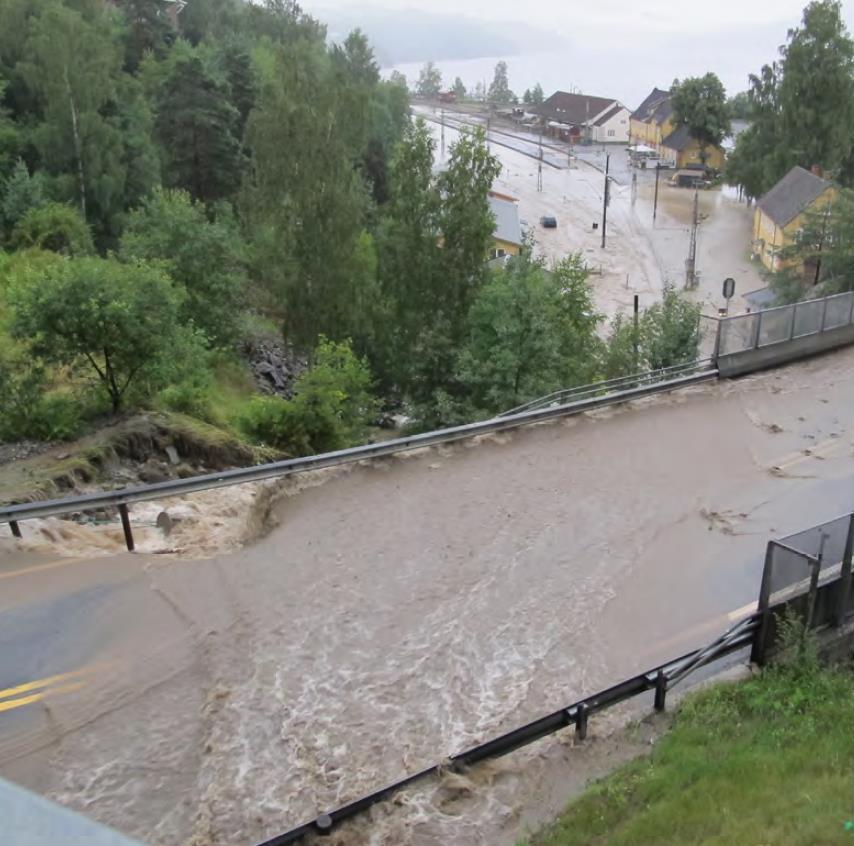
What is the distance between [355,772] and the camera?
309 inches

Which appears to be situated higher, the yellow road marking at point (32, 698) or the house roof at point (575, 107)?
the house roof at point (575, 107)

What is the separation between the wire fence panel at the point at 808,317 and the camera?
17.6 metres

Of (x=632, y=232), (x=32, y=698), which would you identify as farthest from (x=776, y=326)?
(x=632, y=232)

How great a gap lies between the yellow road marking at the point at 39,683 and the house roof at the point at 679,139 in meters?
95.6

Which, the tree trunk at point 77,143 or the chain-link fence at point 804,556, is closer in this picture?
the chain-link fence at point 804,556

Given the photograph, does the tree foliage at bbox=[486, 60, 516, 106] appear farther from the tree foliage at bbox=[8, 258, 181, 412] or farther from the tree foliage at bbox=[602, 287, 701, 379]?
the tree foliage at bbox=[8, 258, 181, 412]

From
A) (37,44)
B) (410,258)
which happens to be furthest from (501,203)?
(410,258)

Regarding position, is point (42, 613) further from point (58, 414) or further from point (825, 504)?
point (825, 504)

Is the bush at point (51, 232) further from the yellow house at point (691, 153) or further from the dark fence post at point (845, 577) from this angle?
the yellow house at point (691, 153)

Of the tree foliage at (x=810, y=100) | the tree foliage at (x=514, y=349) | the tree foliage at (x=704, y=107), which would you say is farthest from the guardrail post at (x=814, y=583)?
the tree foliage at (x=704, y=107)

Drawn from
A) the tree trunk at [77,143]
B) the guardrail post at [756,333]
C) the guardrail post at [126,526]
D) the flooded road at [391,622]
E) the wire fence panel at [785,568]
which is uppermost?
the tree trunk at [77,143]

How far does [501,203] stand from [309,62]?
124 ft

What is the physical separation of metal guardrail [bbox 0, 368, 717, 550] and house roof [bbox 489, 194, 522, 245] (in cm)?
4348

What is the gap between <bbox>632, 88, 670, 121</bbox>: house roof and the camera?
110m
